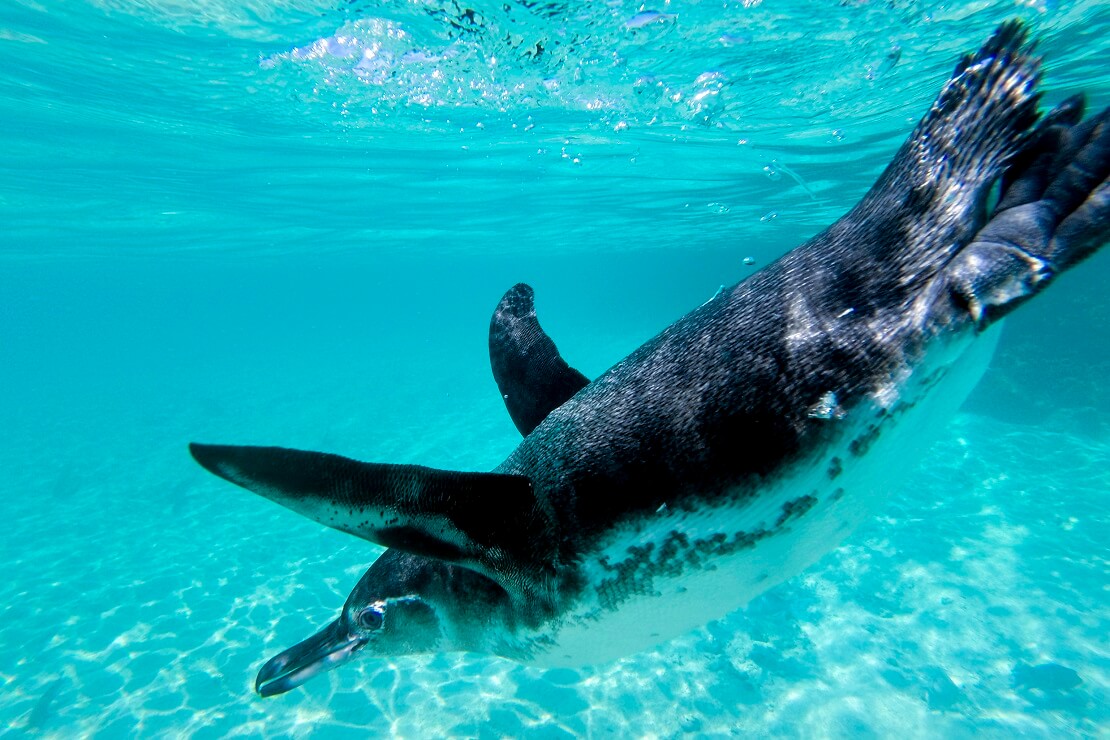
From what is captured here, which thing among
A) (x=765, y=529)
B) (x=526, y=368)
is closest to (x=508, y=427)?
(x=526, y=368)

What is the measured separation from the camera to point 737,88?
11711 millimetres

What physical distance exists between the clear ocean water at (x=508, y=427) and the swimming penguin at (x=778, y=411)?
2.67ft

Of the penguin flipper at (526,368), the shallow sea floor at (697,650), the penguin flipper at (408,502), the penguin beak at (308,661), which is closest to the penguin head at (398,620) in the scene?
the penguin beak at (308,661)

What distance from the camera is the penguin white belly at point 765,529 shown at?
1613 mm

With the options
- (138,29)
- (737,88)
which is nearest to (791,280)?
(737,88)

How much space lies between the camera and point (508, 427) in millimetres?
21172

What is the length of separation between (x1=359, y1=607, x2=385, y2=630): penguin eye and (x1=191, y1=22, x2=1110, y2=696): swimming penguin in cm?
89

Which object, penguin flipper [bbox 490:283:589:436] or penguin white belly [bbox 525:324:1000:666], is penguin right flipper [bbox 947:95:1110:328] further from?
penguin flipper [bbox 490:283:589:436]

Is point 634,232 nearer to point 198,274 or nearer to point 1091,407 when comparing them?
point 1091,407

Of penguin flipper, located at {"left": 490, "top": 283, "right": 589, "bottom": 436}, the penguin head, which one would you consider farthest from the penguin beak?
penguin flipper, located at {"left": 490, "top": 283, "right": 589, "bottom": 436}

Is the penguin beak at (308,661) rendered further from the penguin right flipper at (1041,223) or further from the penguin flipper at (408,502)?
the penguin right flipper at (1041,223)

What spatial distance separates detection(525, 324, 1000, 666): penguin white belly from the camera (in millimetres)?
1613

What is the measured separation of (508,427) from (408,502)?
1961 cm

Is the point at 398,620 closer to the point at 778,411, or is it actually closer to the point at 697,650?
the point at 778,411
